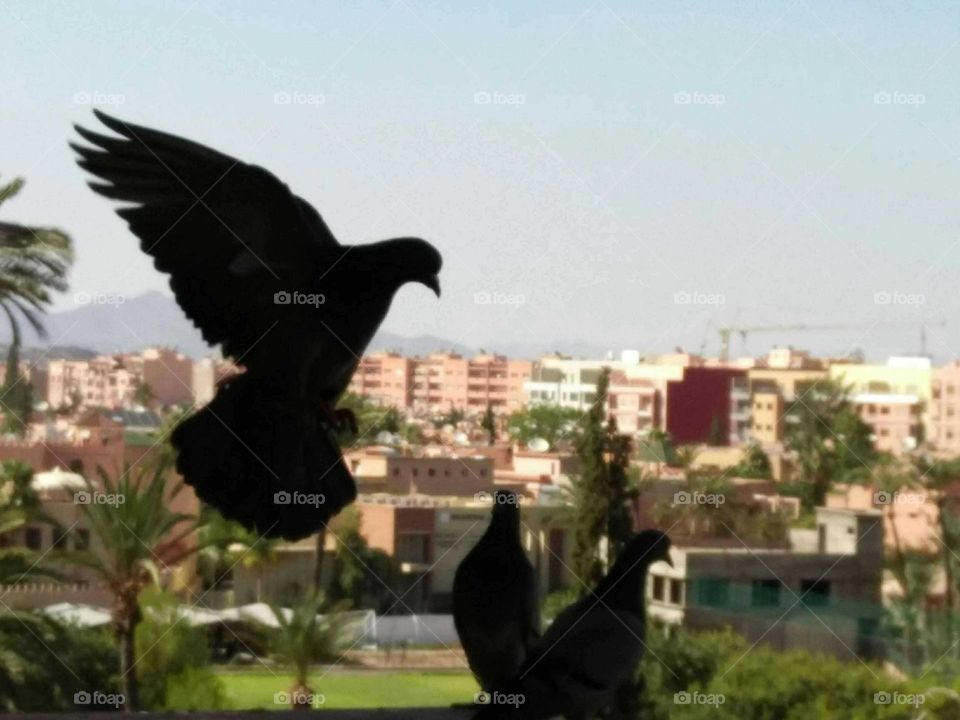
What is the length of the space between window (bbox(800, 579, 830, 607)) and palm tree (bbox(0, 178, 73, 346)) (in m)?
4.04

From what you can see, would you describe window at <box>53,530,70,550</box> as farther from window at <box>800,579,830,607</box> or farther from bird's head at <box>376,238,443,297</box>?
bird's head at <box>376,238,443,297</box>

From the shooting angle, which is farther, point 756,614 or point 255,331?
point 756,614

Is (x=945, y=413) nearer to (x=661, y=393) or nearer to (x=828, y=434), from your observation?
(x=828, y=434)

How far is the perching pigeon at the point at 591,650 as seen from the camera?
1.88 m

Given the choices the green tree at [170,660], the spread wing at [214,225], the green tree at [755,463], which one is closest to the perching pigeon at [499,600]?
the spread wing at [214,225]

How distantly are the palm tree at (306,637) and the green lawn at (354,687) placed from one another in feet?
0.38

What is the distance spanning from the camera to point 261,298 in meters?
2.34

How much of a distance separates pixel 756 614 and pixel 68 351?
4.12 metres

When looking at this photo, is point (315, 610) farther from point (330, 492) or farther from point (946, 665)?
point (330, 492)

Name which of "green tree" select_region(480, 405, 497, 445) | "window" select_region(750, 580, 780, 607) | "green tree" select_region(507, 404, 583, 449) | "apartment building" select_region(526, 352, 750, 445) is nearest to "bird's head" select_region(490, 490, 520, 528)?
"green tree" select_region(480, 405, 497, 445)

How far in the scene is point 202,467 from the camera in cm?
234

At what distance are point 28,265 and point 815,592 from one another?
4.55m

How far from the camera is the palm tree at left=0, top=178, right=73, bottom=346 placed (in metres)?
6.26

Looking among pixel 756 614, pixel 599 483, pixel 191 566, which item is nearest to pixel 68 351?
pixel 191 566
